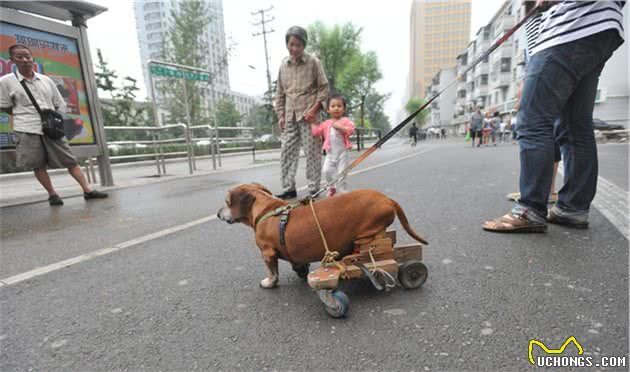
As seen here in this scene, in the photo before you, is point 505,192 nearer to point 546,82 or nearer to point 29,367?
point 546,82

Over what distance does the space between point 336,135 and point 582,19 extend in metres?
2.48

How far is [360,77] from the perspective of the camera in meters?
38.9

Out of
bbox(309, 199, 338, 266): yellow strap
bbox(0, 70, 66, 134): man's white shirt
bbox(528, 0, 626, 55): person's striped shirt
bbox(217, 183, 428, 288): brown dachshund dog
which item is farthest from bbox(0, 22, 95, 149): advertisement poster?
bbox(528, 0, 626, 55): person's striped shirt

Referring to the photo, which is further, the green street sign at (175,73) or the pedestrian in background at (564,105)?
the green street sign at (175,73)

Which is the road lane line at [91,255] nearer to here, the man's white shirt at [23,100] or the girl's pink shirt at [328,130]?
the girl's pink shirt at [328,130]

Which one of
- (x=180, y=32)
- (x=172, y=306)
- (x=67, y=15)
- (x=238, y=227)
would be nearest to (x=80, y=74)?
(x=67, y=15)

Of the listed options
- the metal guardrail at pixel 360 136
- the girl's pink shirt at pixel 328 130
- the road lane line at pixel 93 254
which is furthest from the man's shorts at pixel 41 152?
the metal guardrail at pixel 360 136

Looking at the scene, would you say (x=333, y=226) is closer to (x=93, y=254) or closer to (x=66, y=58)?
(x=93, y=254)

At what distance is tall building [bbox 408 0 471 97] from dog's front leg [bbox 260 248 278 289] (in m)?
129

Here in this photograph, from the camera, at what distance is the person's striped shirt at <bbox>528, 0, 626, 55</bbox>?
2129 mm

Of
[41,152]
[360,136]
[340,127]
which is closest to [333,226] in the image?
[340,127]

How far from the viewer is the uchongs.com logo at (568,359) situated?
1.12 metres

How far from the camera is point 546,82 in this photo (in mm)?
2291

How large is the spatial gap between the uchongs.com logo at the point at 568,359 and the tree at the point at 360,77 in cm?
3533
